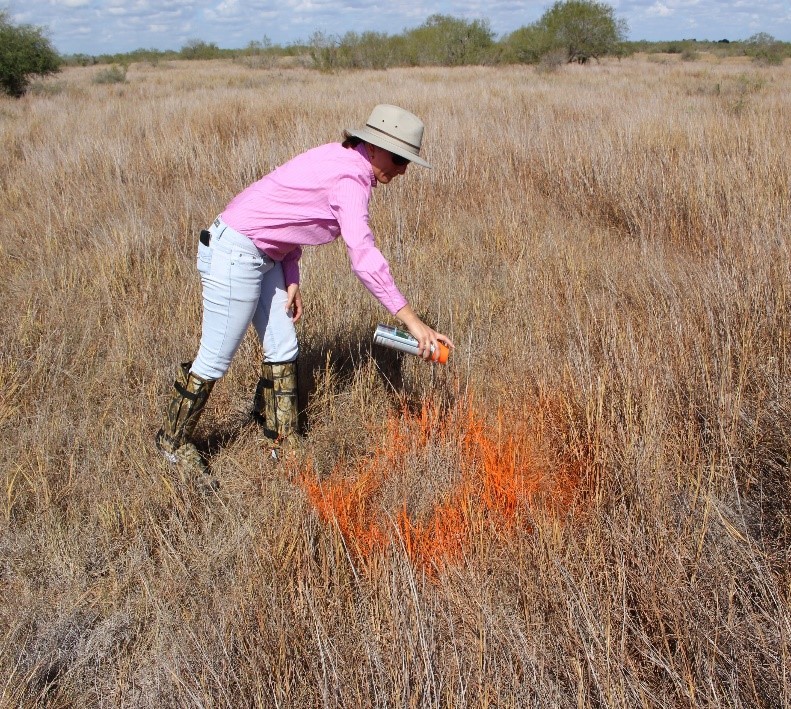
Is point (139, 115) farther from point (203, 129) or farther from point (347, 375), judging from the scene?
point (347, 375)

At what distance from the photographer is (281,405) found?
307cm

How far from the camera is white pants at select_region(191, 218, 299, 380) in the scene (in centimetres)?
262

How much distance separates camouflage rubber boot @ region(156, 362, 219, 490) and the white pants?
3.5 inches

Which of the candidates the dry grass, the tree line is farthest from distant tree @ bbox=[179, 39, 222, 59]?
the dry grass

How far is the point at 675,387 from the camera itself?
2.85 metres

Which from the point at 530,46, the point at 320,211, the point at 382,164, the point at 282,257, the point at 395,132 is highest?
the point at 530,46

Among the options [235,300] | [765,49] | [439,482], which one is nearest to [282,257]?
[235,300]

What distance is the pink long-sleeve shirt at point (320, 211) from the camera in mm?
2262

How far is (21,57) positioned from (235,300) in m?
22.3

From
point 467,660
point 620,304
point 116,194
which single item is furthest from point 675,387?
point 116,194

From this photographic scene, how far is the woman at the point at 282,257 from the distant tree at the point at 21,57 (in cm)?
2118

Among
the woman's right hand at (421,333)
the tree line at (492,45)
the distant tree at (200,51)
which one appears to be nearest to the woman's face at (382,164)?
the woman's right hand at (421,333)

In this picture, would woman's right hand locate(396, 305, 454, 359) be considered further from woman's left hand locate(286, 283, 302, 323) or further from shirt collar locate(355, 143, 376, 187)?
woman's left hand locate(286, 283, 302, 323)

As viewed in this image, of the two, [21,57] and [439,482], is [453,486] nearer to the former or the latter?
[439,482]
